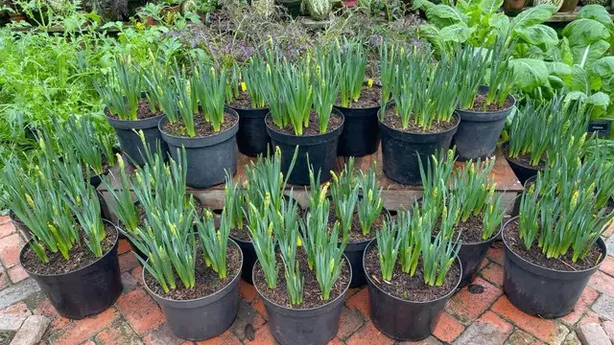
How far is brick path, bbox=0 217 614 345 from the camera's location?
2111 millimetres

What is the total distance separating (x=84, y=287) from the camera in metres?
2.15

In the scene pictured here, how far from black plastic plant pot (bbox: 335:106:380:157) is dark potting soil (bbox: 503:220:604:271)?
A: 95 centimetres

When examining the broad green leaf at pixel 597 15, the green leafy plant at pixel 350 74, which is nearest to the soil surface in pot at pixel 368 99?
the green leafy plant at pixel 350 74

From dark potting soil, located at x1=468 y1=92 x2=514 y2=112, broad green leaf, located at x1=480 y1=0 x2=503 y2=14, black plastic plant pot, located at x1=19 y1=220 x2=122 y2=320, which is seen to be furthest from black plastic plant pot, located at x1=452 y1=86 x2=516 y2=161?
black plastic plant pot, located at x1=19 y1=220 x2=122 y2=320

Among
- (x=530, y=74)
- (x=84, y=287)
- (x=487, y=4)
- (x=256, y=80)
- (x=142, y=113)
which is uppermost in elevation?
(x=487, y=4)

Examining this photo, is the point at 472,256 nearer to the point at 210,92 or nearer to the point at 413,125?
the point at 413,125

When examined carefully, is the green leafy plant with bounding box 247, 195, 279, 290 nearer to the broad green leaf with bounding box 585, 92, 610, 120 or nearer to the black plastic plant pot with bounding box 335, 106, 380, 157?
the black plastic plant pot with bounding box 335, 106, 380, 157

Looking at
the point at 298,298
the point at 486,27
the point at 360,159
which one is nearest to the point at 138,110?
the point at 360,159

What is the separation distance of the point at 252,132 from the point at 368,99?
721 millimetres

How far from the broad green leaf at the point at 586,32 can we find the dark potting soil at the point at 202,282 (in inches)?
124

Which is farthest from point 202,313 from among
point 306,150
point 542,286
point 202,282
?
point 542,286

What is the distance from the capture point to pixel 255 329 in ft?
7.13

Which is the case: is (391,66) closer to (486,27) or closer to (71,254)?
(486,27)

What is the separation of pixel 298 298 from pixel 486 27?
278 centimetres
